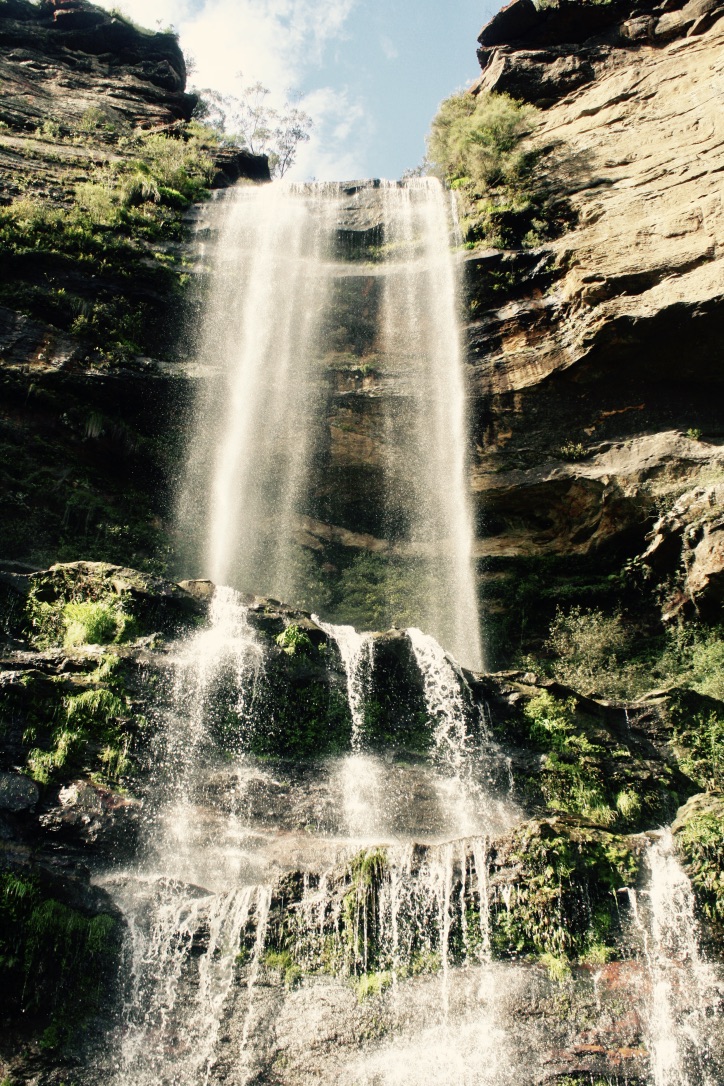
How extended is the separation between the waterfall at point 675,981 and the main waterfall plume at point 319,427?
8.02 m

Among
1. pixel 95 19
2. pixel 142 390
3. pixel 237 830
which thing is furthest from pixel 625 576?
pixel 95 19

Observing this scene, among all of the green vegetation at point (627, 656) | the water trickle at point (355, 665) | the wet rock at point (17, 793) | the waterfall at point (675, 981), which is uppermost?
the green vegetation at point (627, 656)

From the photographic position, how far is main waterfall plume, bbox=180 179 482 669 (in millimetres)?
16547

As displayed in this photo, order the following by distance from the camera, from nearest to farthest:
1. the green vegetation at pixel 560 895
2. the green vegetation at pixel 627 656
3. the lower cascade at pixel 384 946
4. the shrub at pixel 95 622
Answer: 1. the lower cascade at pixel 384 946
2. the green vegetation at pixel 560 895
3. the shrub at pixel 95 622
4. the green vegetation at pixel 627 656

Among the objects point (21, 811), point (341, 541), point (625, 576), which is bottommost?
point (21, 811)

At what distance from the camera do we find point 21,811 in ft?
25.1

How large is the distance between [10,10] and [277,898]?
3334cm

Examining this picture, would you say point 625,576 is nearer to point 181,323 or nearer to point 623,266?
point 623,266

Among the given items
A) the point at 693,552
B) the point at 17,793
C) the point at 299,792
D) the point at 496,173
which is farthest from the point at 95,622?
the point at 496,173

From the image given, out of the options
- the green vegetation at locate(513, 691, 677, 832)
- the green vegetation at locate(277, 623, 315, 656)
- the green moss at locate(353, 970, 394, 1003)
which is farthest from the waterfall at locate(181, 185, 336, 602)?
the green moss at locate(353, 970, 394, 1003)

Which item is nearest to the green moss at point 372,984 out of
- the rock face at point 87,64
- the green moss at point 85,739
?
the green moss at point 85,739

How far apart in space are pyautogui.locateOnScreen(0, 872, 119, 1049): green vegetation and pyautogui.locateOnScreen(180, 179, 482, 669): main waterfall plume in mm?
9399

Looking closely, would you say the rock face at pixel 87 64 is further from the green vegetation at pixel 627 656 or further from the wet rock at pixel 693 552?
the green vegetation at pixel 627 656

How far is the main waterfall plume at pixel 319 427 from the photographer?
16547 mm
